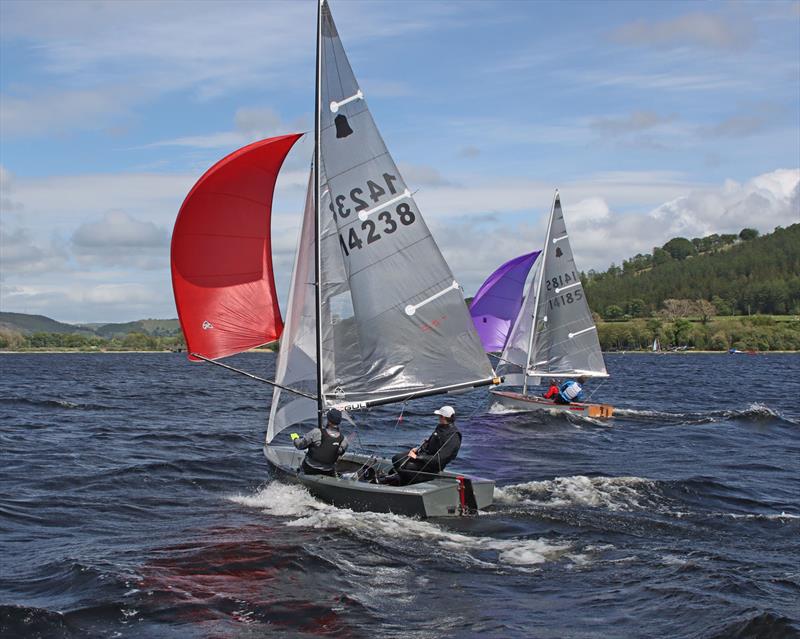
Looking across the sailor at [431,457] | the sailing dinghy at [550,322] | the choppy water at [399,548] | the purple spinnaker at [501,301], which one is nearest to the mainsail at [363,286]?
the sailor at [431,457]

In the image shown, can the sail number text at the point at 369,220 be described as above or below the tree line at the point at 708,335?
above

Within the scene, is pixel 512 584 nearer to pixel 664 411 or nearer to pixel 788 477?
pixel 788 477

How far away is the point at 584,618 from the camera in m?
11.4

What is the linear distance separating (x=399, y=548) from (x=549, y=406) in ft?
70.0

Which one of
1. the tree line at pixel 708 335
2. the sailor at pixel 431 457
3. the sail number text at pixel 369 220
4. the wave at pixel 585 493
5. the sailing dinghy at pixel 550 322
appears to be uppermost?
the sail number text at pixel 369 220

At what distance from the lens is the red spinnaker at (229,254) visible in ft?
54.3

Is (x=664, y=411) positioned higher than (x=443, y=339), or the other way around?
(x=443, y=339)

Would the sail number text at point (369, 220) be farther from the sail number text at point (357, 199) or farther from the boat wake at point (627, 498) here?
the boat wake at point (627, 498)

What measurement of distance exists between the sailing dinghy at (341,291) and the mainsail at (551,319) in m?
20.2

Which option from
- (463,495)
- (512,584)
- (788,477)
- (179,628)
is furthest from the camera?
(788,477)

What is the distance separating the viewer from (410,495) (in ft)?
51.2

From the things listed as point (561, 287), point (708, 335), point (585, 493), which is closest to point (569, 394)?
point (561, 287)

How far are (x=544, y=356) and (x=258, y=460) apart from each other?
17553mm

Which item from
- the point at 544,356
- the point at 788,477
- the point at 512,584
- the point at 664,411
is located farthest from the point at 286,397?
the point at 664,411
